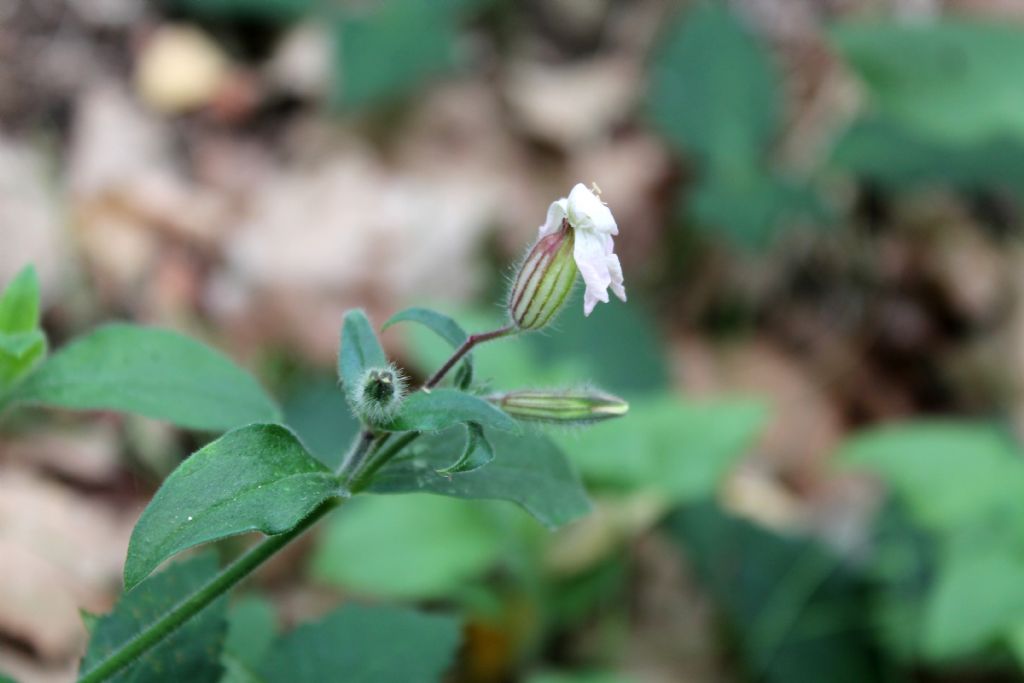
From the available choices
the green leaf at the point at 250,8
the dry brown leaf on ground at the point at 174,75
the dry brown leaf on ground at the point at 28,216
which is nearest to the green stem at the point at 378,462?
the dry brown leaf on ground at the point at 28,216

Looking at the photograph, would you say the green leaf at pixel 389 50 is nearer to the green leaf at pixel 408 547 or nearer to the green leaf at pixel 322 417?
the green leaf at pixel 322 417

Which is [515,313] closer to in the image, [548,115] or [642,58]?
[548,115]

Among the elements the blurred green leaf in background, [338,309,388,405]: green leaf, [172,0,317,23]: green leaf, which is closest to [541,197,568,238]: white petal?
[338,309,388,405]: green leaf

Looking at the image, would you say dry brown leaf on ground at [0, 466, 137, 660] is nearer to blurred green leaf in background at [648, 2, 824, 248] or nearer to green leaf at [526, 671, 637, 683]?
green leaf at [526, 671, 637, 683]

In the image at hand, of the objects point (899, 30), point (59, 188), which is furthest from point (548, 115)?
point (59, 188)

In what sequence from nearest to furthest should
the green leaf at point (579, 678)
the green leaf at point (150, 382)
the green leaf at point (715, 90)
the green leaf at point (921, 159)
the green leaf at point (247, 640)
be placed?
the green leaf at point (150, 382)
the green leaf at point (247, 640)
the green leaf at point (579, 678)
the green leaf at point (921, 159)
the green leaf at point (715, 90)
